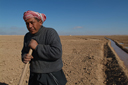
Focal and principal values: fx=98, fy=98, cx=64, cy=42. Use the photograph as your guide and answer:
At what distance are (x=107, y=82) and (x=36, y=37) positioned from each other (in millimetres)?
3430

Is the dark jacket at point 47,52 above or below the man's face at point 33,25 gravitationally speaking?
below

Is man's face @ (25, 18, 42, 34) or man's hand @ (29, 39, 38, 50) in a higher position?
man's face @ (25, 18, 42, 34)

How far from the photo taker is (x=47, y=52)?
3.69ft

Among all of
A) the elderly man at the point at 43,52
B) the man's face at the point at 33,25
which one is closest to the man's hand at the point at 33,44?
the elderly man at the point at 43,52

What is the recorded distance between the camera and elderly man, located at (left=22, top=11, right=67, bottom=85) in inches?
44.8

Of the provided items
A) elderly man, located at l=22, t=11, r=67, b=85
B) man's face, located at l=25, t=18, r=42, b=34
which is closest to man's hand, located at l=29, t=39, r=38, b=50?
elderly man, located at l=22, t=11, r=67, b=85

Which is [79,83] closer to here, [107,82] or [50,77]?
[107,82]

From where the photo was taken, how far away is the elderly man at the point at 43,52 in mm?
1139

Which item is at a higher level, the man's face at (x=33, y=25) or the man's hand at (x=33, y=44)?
the man's face at (x=33, y=25)

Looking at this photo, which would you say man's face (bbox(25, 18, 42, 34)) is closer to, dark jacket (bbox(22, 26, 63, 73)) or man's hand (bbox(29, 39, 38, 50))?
dark jacket (bbox(22, 26, 63, 73))

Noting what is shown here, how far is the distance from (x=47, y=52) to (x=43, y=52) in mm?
47

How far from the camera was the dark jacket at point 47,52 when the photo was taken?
3.71ft

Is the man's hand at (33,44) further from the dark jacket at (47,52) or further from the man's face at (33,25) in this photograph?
the man's face at (33,25)

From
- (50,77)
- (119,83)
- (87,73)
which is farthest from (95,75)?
(50,77)
